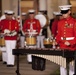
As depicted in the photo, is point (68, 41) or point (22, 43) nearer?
point (68, 41)

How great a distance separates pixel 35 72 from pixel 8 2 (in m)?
8.20

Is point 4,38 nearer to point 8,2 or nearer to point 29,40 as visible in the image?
point 29,40

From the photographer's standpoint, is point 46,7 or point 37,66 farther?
point 46,7

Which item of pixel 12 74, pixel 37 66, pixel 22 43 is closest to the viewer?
pixel 37 66

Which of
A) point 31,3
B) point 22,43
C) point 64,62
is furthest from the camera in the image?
point 31,3

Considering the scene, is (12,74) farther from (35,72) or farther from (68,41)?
(68,41)

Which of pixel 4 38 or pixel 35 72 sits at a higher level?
pixel 4 38

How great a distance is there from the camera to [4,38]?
1207cm

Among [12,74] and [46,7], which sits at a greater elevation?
[46,7]

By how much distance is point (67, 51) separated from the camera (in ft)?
23.5

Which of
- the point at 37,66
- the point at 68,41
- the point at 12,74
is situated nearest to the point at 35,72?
the point at 12,74

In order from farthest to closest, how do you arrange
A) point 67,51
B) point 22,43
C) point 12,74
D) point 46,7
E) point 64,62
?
point 46,7 → point 22,43 → point 12,74 → point 64,62 → point 67,51

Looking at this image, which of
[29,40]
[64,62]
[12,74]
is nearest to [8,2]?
[29,40]

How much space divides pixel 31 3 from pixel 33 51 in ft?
41.4
